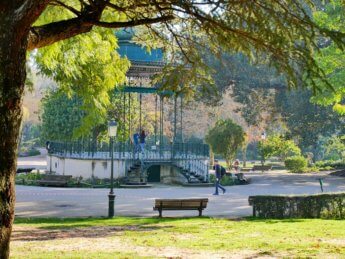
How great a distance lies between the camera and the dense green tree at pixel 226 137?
125 feet

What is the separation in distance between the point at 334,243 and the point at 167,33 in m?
5.67

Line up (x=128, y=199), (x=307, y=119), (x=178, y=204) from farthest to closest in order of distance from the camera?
(x=307, y=119), (x=128, y=199), (x=178, y=204)

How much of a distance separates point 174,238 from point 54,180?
18498 mm

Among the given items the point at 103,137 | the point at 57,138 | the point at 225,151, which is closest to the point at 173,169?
the point at 225,151

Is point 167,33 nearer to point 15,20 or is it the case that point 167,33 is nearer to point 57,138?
point 15,20

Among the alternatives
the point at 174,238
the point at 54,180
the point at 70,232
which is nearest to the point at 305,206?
the point at 174,238

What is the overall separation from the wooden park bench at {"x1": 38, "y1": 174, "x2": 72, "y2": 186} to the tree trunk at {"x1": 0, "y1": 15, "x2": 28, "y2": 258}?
22695mm

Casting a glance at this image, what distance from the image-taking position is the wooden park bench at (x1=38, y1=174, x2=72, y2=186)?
29.3 meters

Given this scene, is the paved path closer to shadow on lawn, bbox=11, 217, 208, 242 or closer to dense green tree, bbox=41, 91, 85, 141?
shadow on lawn, bbox=11, 217, 208, 242

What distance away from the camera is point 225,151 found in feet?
128

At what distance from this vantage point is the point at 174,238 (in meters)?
12.2

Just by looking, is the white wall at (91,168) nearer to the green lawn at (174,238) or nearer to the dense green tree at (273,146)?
the green lawn at (174,238)

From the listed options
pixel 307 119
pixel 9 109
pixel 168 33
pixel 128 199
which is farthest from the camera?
pixel 307 119

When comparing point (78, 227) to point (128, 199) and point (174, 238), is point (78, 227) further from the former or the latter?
point (128, 199)
